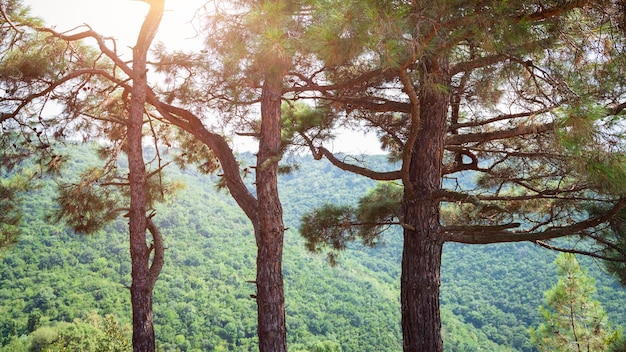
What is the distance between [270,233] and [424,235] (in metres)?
1.00

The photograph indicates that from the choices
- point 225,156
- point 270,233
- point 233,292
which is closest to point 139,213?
point 225,156

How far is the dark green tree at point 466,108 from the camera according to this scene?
185cm

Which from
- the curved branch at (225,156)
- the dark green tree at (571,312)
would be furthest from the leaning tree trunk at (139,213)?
the dark green tree at (571,312)

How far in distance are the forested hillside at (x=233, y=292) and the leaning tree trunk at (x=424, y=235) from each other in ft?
58.1

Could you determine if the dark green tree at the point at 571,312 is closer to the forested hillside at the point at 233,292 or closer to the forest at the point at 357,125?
the forest at the point at 357,125

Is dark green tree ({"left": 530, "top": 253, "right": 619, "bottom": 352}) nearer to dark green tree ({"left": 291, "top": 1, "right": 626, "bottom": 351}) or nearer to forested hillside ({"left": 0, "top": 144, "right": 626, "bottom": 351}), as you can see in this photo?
dark green tree ({"left": 291, "top": 1, "right": 626, "bottom": 351})

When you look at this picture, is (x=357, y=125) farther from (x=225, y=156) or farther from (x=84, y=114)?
(x=84, y=114)

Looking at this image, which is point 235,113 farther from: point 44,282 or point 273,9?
point 44,282

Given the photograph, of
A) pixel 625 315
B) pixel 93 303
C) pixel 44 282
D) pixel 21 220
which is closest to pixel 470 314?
pixel 625 315

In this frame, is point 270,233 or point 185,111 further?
point 185,111

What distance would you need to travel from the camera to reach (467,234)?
2975mm

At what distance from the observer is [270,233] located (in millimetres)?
3027

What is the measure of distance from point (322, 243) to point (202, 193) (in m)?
34.7

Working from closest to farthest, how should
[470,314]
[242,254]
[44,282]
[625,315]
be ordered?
[625,315] → [44,282] → [470,314] → [242,254]
